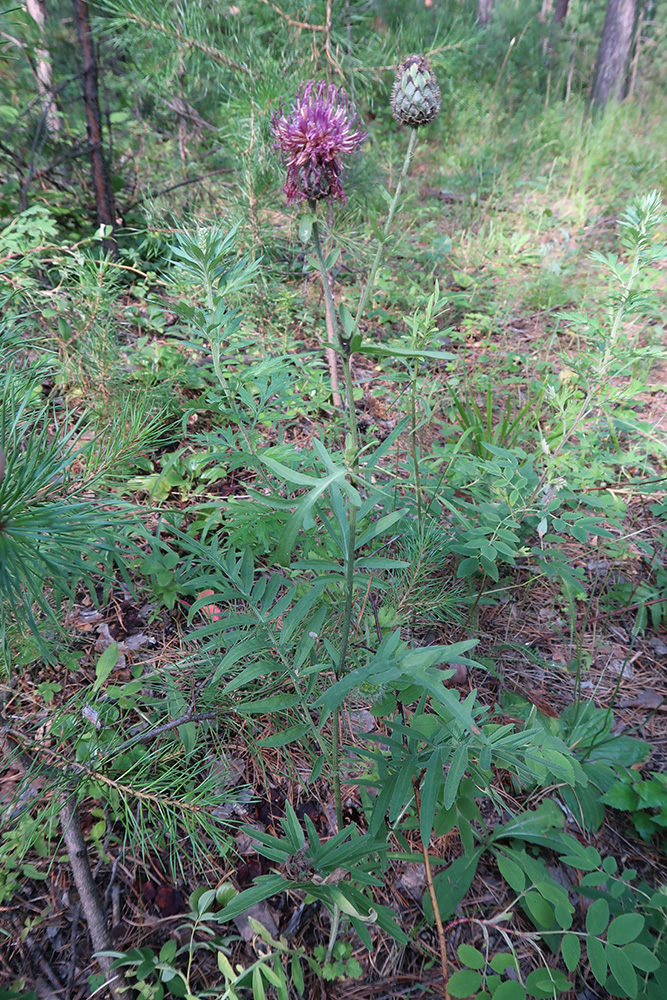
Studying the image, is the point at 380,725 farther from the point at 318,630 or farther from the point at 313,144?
the point at 313,144

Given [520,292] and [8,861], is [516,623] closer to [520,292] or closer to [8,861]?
[8,861]

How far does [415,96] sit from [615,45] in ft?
27.7

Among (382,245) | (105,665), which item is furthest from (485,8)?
(105,665)

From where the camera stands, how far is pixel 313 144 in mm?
1298

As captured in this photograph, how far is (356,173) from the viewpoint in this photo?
329 centimetres

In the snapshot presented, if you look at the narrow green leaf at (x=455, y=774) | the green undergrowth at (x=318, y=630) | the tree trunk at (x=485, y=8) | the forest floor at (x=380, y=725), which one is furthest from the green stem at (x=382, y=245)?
the tree trunk at (x=485, y=8)

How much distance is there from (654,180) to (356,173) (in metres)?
3.33

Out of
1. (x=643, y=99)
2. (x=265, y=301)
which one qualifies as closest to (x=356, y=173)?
(x=265, y=301)

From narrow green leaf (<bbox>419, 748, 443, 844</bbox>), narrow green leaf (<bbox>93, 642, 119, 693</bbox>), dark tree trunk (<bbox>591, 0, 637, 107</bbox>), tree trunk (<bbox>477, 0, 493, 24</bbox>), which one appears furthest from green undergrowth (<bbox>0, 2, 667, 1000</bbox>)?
tree trunk (<bbox>477, 0, 493, 24</bbox>)

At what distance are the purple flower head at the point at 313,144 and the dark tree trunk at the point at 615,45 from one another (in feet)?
26.8

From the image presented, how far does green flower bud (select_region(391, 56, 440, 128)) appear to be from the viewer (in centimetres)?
159

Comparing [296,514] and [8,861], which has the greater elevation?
[296,514]

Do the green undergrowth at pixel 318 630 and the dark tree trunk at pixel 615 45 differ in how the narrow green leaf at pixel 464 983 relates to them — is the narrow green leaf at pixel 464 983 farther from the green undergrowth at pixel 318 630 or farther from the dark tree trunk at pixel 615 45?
the dark tree trunk at pixel 615 45

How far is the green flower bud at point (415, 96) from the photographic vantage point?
1587mm
